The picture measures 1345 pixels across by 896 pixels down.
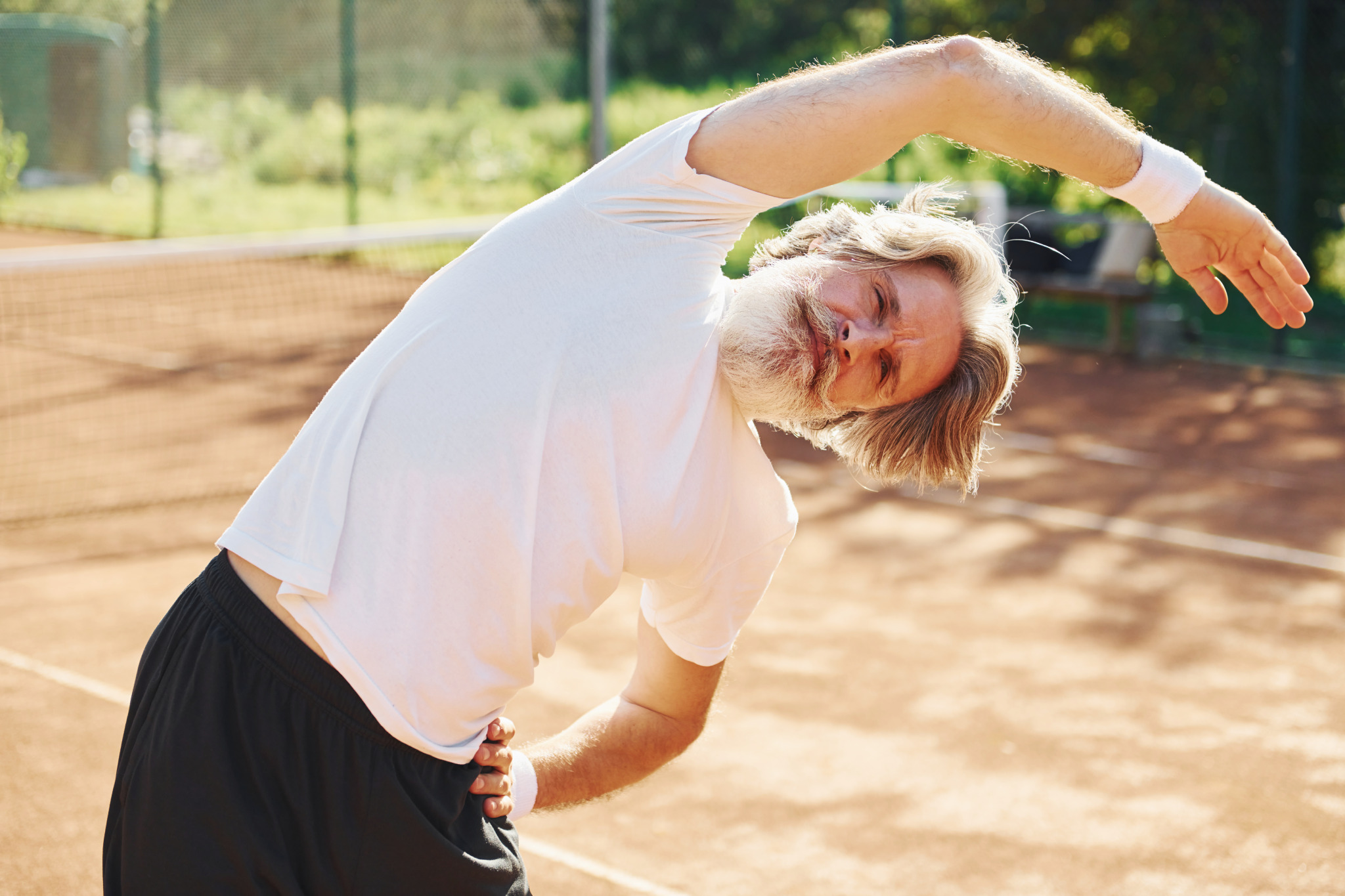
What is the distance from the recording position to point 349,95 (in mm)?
13469

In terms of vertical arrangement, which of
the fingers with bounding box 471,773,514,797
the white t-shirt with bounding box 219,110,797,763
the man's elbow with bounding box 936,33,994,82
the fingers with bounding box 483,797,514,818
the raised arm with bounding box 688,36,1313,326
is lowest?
the fingers with bounding box 483,797,514,818

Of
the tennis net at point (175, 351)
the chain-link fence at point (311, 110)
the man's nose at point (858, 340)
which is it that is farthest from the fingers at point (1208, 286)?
the chain-link fence at point (311, 110)

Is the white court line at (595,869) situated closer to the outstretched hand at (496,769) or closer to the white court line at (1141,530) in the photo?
the outstretched hand at (496,769)

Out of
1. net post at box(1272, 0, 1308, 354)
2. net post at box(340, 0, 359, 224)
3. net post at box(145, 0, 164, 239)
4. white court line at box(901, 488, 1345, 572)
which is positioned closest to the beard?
white court line at box(901, 488, 1345, 572)

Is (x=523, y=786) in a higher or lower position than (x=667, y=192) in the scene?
lower

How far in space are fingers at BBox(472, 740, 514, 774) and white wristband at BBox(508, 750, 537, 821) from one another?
0.19 meters

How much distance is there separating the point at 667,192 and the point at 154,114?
12091 mm

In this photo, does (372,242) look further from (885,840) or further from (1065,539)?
(885,840)

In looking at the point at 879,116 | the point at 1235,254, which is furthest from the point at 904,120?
the point at 1235,254

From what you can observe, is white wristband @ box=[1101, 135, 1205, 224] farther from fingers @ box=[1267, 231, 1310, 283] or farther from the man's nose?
the man's nose

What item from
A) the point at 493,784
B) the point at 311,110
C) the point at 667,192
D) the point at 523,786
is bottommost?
the point at 523,786

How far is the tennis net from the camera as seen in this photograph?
662 centimetres

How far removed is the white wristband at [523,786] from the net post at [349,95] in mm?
12296

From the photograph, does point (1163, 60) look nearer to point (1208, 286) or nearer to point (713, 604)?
point (1208, 286)
